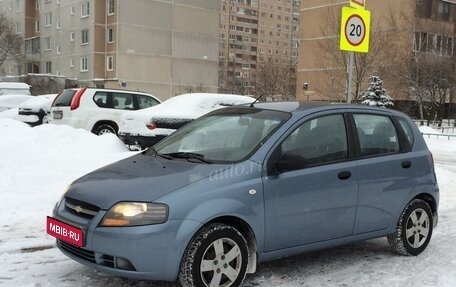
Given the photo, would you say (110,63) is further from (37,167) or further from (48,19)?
(37,167)

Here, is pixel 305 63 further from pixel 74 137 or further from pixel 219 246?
pixel 219 246

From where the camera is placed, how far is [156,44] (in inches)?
2115

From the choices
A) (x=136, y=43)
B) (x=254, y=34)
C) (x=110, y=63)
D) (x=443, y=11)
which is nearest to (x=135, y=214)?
(x=443, y=11)

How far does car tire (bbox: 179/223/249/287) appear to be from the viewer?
13.1ft

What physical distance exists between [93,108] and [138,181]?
33.0 ft

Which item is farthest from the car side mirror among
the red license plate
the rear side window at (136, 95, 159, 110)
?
the rear side window at (136, 95, 159, 110)

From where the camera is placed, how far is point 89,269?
15.6 ft

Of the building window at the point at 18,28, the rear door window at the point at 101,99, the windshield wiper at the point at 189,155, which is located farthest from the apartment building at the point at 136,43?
the windshield wiper at the point at 189,155

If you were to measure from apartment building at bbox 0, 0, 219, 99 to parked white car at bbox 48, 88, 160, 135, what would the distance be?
36783 mm

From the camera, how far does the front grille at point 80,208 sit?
13.3ft

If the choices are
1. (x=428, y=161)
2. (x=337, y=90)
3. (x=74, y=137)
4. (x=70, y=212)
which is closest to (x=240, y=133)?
(x=70, y=212)

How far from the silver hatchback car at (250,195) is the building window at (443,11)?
4244cm

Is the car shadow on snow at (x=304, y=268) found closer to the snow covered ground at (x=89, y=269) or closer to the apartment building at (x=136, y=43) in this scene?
the snow covered ground at (x=89, y=269)

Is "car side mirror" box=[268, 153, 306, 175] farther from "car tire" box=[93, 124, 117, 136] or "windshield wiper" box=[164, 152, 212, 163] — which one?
"car tire" box=[93, 124, 117, 136]
